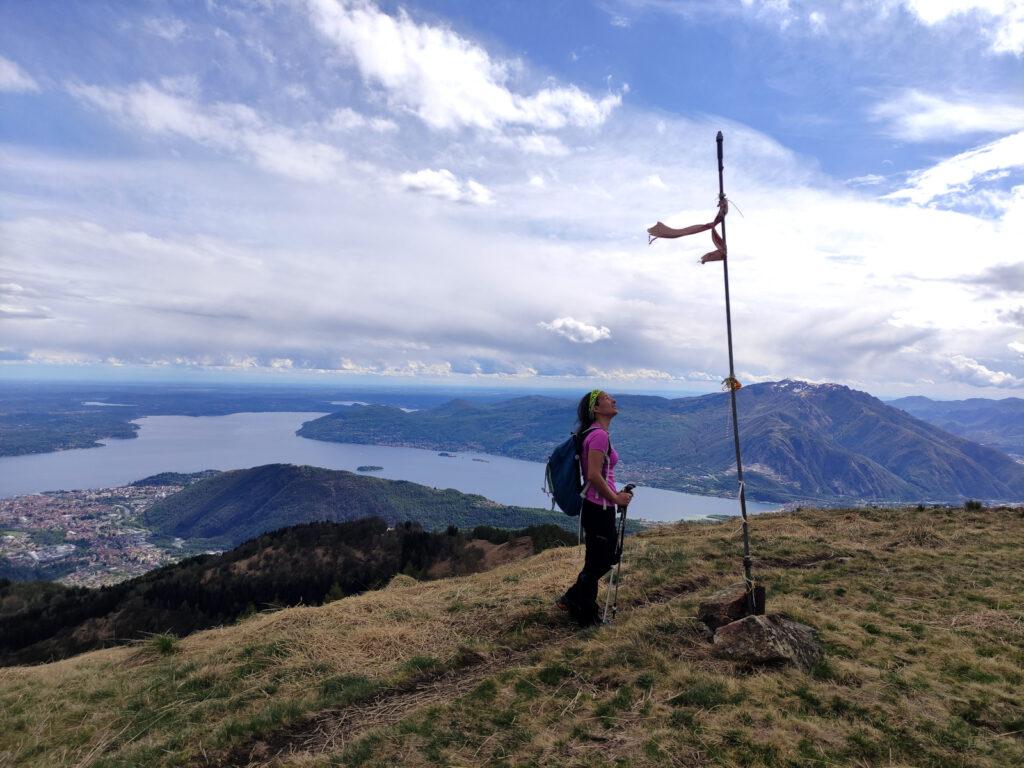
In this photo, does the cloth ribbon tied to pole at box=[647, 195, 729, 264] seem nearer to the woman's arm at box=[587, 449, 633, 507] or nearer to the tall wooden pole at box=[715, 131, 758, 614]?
the tall wooden pole at box=[715, 131, 758, 614]

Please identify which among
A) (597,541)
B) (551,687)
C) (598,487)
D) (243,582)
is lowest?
(243,582)

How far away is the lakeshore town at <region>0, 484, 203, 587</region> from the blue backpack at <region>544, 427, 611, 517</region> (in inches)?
5402

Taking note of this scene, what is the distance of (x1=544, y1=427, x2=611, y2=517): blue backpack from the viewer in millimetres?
7965

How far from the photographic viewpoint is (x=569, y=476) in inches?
316

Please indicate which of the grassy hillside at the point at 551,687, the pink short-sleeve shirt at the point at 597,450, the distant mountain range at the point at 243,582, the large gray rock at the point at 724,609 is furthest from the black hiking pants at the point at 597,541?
the distant mountain range at the point at 243,582

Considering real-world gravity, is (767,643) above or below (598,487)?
below

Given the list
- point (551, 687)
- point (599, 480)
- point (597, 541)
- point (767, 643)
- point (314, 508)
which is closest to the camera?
point (551, 687)

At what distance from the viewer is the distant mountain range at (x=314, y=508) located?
166m

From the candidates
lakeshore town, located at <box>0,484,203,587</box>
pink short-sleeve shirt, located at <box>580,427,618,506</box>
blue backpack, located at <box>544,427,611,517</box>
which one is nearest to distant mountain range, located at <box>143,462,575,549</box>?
lakeshore town, located at <box>0,484,203,587</box>

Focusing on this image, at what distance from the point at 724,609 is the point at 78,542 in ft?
663

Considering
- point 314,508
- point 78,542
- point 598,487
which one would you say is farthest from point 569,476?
point 78,542

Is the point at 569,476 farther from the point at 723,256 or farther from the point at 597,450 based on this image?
the point at 723,256

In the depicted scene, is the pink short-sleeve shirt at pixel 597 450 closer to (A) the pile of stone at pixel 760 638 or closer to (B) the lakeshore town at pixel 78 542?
(A) the pile of stone at pixel 760 638

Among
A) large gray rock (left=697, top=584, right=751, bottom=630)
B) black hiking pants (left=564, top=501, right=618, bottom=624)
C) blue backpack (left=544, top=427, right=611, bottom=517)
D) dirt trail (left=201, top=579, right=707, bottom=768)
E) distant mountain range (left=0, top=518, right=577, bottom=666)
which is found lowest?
distant mountain range (left=0, top=518, right=577, bottom=666)
